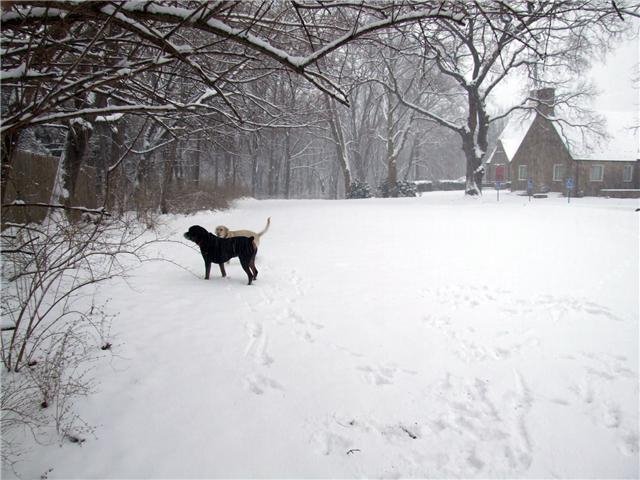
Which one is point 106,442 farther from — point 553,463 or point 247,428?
point 553,463

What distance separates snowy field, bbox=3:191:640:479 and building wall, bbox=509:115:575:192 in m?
27.3

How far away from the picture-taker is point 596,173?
29.4 m

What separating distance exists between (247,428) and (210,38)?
4760 mm

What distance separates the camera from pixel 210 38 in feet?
16.3

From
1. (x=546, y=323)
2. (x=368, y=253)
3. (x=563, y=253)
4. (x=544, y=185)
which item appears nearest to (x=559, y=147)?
(x=544, y=185)

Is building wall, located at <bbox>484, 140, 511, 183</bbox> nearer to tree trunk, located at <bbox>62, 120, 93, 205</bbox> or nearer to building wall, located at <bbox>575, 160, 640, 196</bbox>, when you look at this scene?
building wall, located at <bbox>575, 160, 640, 196</bbox>

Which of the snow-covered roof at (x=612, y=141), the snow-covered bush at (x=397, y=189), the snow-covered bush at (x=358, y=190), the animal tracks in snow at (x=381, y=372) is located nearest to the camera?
the animal tracks in snow at (x=381, y=372)

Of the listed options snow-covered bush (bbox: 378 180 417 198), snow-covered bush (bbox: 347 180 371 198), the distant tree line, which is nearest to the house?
the distant tree line

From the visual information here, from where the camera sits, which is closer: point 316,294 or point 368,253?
point 316,294

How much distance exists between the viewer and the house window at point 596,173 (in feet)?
95.9

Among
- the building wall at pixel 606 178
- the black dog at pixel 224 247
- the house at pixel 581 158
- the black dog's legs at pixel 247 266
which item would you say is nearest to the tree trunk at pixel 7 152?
the black dog at pixel 224 247

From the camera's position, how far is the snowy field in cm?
265

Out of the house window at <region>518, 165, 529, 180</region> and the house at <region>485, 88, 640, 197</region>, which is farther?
the house window at <region>518, 165, 529, 180</region>

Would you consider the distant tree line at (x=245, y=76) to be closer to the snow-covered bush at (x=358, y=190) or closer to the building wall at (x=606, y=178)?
the snow-covered bush at (x=358, y=190)
